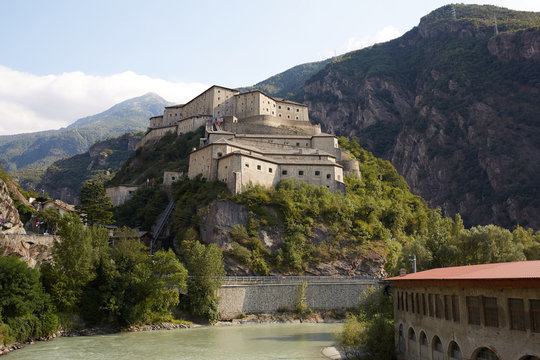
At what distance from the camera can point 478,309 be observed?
59.1 ft

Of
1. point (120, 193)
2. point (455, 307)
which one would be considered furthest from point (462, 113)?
point (455, 307)

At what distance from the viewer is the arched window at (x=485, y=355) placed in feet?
56.4

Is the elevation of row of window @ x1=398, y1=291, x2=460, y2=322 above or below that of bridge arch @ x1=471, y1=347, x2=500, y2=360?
above

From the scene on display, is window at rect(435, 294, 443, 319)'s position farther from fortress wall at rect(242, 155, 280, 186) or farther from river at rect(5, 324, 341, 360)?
fortress wall at rect(242, 155, 280, 186)

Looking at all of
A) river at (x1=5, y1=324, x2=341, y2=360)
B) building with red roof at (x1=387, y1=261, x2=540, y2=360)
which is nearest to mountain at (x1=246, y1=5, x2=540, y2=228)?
river at (x1=5, y1=324, x2=341, y2=360)

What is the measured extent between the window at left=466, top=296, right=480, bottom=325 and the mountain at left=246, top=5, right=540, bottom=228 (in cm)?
9948

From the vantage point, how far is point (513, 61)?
132875 mm

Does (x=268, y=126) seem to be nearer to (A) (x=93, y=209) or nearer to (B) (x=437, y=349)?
(A) (x=93, y=209)

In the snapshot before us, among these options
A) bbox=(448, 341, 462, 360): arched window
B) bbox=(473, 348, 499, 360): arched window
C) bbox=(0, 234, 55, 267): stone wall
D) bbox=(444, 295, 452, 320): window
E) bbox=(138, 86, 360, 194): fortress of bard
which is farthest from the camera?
bbox=(138, 86, 360, 194): fortress of bard

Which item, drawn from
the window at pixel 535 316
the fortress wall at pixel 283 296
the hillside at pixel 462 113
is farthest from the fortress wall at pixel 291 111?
the window at pixel 535 316

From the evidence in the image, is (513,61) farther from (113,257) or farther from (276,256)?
(113,257)

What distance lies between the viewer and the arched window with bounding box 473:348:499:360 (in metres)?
17.2

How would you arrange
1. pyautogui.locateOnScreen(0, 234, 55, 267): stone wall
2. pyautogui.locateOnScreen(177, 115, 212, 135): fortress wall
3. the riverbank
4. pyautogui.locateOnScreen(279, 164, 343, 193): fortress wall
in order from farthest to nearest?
pyautogui.locateOnScreen(177, 115, 212, 135): fortress wall < pyautogui.locateOnScreen(279, 164, 343, 193): fortress wall < the riverbank < pyautogui.locateOnScreen(0, 234, 55, 267): stone wall

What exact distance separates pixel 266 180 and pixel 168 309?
2403cm
